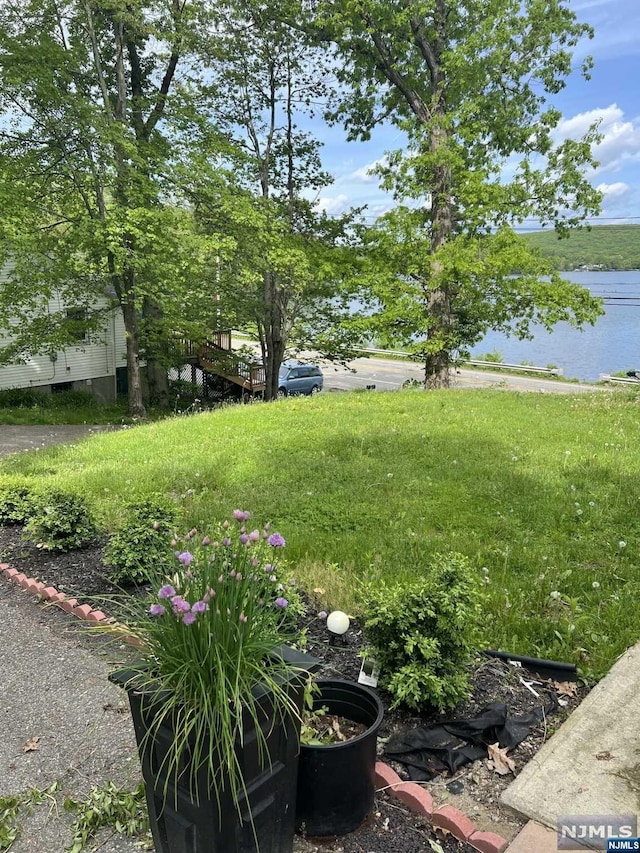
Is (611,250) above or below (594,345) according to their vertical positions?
above

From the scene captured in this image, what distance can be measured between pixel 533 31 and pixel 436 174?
14.6 feet

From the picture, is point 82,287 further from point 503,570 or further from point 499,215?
point 503,570

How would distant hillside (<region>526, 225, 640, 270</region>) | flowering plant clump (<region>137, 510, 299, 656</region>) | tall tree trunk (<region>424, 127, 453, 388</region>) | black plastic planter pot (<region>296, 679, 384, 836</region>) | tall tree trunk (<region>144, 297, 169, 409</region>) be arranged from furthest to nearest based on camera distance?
distant hillside (<region>526, 225, 640, 270</region>) → tall tree trunk (<region>144, 297, 169, 409</region>) → tall tree trunk (<region>424, 127, 453, 388</region>) → black plastic planter pot (<region>296, 679, 384, 836</region>) → flowering plant clump (<region>137, 510, 299, 656</region>)

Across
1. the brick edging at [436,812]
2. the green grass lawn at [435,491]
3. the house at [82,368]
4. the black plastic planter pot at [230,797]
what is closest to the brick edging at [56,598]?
the green grass lawn at [435,491]

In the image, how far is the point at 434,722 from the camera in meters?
2.51

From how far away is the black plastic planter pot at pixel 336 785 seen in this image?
190 centimetres

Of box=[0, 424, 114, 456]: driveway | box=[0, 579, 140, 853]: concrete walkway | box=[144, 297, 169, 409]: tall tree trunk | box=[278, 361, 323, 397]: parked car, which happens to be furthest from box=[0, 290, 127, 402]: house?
box=[0, 579, 140, 853]: concrete walkway

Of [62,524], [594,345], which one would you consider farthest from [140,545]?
[594,345]

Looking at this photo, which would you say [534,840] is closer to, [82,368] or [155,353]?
[155,353]

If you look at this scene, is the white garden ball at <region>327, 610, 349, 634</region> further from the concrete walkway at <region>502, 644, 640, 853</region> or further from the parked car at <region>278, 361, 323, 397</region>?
the parked car at <region>278, 361, 323, 397</region>

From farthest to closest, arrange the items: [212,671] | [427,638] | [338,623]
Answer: [338,623], [427,638], [212,671]

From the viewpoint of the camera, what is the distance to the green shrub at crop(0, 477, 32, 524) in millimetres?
5047

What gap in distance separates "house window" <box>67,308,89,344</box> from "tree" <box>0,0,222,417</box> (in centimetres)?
31

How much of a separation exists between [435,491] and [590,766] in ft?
10.5
